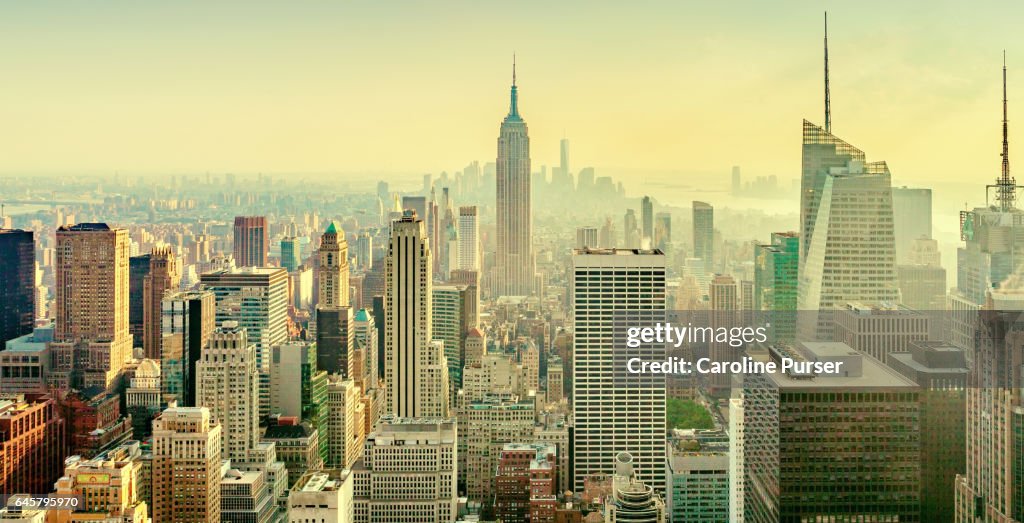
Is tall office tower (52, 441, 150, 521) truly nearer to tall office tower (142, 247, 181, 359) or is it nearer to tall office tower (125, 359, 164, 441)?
tall office tower (125, 359, 164, 441)

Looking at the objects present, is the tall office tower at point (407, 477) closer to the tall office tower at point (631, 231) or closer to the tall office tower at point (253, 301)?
the tall office tower at point (631, 231)

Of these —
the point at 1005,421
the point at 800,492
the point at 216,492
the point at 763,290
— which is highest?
the point at 763,290

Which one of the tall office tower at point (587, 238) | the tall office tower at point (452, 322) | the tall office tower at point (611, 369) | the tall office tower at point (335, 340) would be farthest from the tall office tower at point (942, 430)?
the tall office tower at point (335, 340)

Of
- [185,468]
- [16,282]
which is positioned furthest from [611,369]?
[16,282]

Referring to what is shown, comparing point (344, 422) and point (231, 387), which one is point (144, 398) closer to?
point (231, 387)

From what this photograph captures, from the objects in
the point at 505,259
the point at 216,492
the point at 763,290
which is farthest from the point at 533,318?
the point at 216,492

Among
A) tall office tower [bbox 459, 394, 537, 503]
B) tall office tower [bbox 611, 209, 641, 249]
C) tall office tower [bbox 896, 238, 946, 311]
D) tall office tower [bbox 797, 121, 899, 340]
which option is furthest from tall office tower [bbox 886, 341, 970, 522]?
tall office tower [bbox 459, 394, 537, 503]

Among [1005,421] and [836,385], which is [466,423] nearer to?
[836,385]
